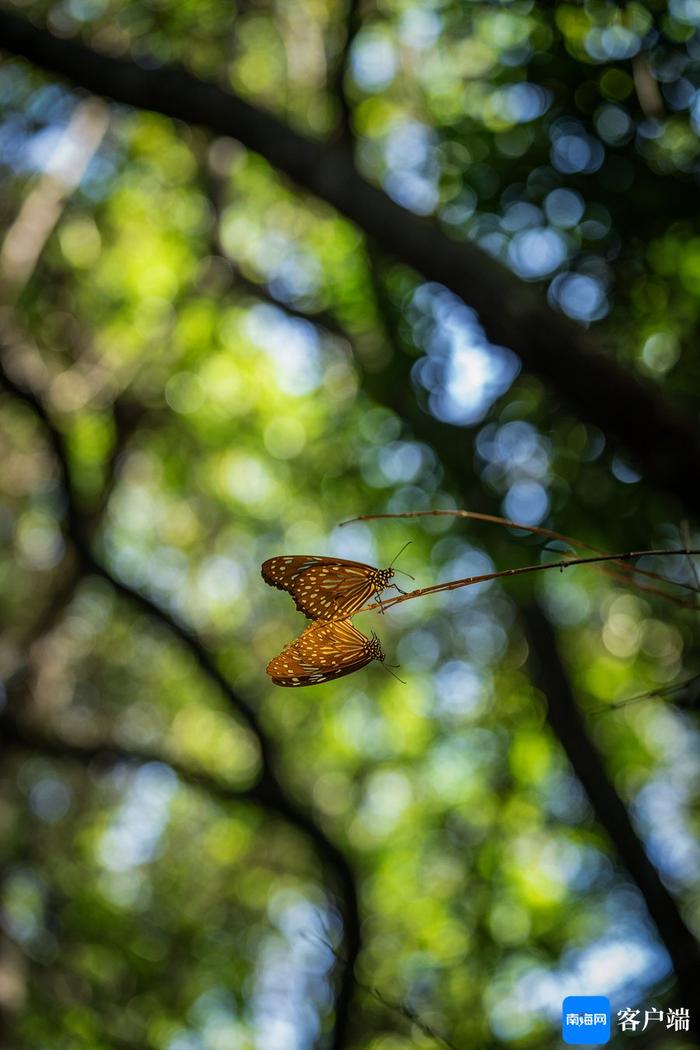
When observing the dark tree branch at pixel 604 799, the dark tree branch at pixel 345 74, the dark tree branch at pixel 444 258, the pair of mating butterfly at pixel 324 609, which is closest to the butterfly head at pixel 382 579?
the pair of mating butterfly at pixel 324 609

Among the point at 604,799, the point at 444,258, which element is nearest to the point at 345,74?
the point at 444,258

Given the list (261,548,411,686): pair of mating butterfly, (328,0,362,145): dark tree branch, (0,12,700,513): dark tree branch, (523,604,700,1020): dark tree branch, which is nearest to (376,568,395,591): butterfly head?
(261,548,411,686): pair of mating butterfly

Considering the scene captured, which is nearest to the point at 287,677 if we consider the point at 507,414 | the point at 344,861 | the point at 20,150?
the point at 507,414

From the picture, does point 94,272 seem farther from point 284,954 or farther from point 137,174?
point 284,954

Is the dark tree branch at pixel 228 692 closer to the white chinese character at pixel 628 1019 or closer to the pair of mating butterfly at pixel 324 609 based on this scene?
the white chinese character at pixel 628 1019

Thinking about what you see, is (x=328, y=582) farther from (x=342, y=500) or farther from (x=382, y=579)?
(x=342, y=500)

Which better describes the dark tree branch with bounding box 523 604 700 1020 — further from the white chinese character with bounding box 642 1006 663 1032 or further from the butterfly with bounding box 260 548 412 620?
the butterfly with bounding box 260 548 412 620
